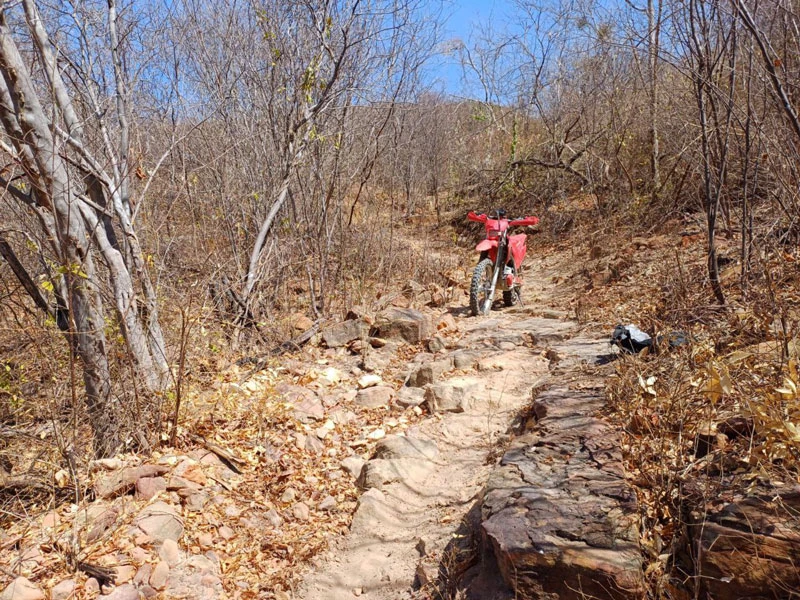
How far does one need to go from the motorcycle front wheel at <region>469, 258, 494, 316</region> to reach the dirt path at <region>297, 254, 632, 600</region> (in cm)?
89

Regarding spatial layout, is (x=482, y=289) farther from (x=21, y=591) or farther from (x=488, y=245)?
(x=21, y=591)

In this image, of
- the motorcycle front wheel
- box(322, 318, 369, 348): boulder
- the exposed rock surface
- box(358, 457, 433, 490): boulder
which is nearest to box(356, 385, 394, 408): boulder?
box(358, 457, 433, 490): boulder

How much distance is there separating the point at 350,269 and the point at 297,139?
2493mm

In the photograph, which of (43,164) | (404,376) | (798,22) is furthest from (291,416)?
(798,22)

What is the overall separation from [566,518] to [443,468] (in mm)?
1388

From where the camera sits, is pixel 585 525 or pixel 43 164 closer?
pixel 585 525

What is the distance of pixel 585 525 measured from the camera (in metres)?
2.25

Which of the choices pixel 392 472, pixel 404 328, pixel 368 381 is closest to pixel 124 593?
pixel 392 472

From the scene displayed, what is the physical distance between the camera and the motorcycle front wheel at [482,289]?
21.3 ft

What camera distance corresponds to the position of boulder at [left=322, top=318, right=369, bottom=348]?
229 inches

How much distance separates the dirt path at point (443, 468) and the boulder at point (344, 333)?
2.93 feet

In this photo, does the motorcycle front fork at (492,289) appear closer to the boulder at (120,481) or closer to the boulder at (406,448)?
the boulder at (406,448)

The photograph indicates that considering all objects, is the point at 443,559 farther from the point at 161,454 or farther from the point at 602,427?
the point at 161,454

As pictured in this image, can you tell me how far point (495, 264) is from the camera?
6766 mm
